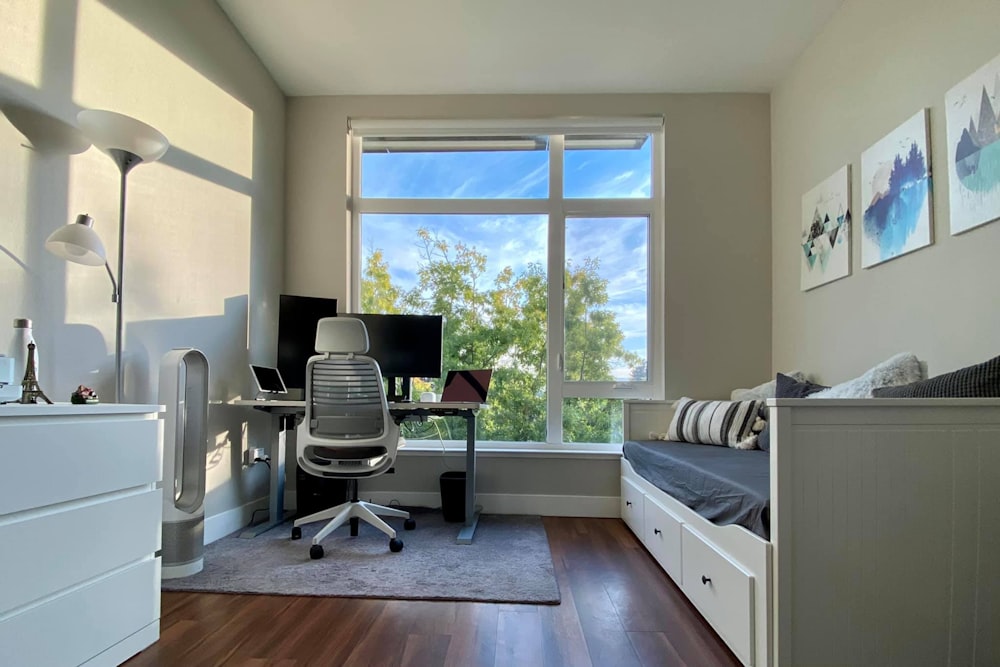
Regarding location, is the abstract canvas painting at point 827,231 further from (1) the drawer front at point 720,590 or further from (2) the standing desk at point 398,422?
(2) the standing desk at point 398,422

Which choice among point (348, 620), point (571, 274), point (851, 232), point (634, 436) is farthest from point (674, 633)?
point (571, 274)

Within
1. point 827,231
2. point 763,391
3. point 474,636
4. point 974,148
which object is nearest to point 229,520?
point 474,636

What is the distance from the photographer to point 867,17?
2562mm

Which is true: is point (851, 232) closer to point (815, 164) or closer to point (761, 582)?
point (815, 164)

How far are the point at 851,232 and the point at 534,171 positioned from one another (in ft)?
6.50

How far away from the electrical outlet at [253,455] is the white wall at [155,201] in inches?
2.3

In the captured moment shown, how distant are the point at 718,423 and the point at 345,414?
196 centimetres

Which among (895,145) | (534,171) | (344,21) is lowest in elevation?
(895,145)

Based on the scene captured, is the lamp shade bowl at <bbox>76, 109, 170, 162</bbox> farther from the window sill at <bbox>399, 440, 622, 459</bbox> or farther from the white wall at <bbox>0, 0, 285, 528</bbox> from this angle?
the window sill at <bbox>399, 440, 622, 459</bbox>

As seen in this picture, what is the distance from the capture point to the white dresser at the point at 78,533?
1294mm

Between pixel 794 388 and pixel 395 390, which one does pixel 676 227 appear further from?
pixel 395 390

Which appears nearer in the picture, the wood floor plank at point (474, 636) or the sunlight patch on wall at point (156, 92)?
the wood floor plank at point (474, 636)

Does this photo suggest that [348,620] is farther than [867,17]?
No

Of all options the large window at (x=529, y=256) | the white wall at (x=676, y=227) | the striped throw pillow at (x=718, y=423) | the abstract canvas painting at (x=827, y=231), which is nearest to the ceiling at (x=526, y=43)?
the white wall at (x=676, y=227)
